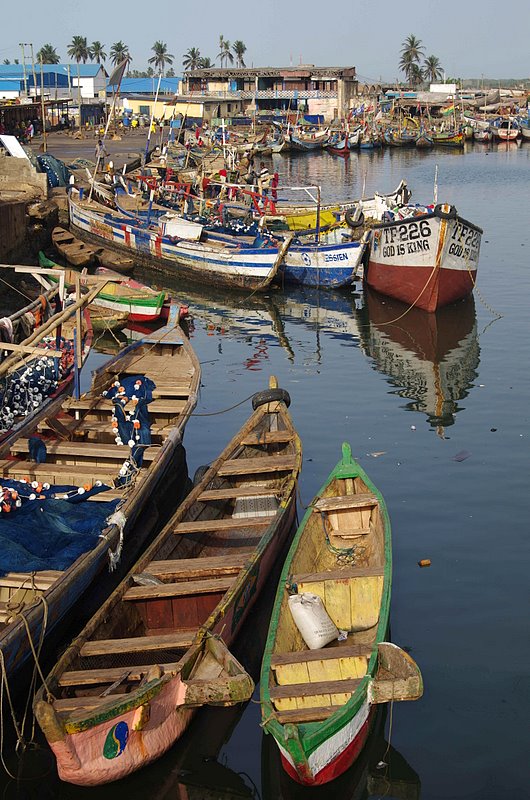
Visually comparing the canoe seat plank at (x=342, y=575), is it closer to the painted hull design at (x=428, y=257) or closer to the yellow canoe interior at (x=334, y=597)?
the yellow canoe interior at (x=334, y=597)

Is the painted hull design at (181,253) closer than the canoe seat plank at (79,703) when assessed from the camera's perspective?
No

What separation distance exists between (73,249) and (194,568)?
23.5m

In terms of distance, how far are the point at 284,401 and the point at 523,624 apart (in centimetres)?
542

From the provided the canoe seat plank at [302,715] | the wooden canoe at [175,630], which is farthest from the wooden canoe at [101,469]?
the canoe seat plank at [302,715]

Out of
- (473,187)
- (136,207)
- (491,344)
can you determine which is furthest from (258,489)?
(473,187)

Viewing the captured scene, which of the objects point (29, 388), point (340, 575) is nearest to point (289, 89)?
point (29, 388)

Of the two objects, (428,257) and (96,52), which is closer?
(428,257)

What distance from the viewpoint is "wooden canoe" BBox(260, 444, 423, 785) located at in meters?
7.98

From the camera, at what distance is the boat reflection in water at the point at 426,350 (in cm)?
1989

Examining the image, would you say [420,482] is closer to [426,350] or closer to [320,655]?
[320,655]

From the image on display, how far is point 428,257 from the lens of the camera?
2614 cm

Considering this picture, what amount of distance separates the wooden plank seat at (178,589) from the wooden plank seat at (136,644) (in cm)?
64

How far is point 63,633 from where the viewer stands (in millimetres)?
10492

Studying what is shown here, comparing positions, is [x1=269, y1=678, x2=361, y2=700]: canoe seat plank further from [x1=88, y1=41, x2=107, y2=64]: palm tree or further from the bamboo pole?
[x1=88, y1=41, x2=107, y2=64]: palm tree
